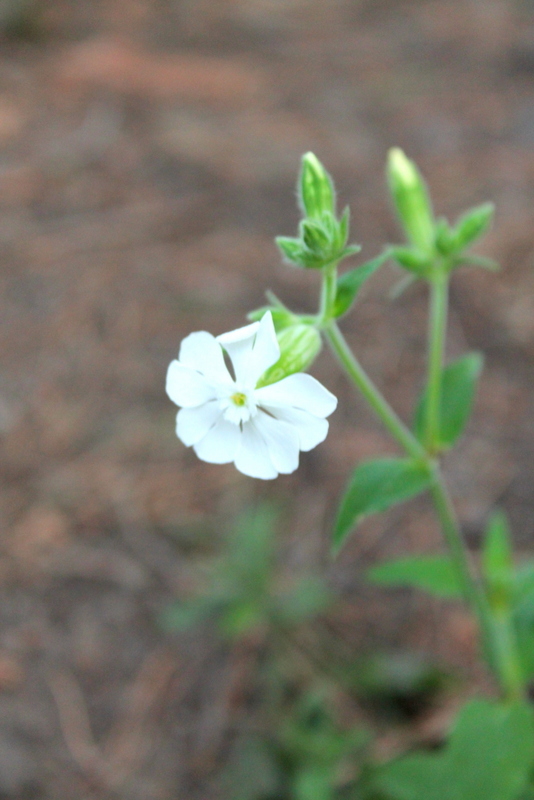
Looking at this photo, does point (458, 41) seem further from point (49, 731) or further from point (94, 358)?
point (49, 731)

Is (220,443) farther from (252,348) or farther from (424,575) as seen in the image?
(424,575)

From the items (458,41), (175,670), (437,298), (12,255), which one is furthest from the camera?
(458,41)

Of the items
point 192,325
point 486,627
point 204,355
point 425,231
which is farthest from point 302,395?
point 192,325

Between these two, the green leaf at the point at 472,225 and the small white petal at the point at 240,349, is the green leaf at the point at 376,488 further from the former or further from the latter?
the green leaf at the point at 472,225

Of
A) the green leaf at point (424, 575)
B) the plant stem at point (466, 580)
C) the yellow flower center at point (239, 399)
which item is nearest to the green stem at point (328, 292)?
the plant stem at point (466, 580)

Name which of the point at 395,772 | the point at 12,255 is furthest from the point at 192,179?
the point at 395,772
